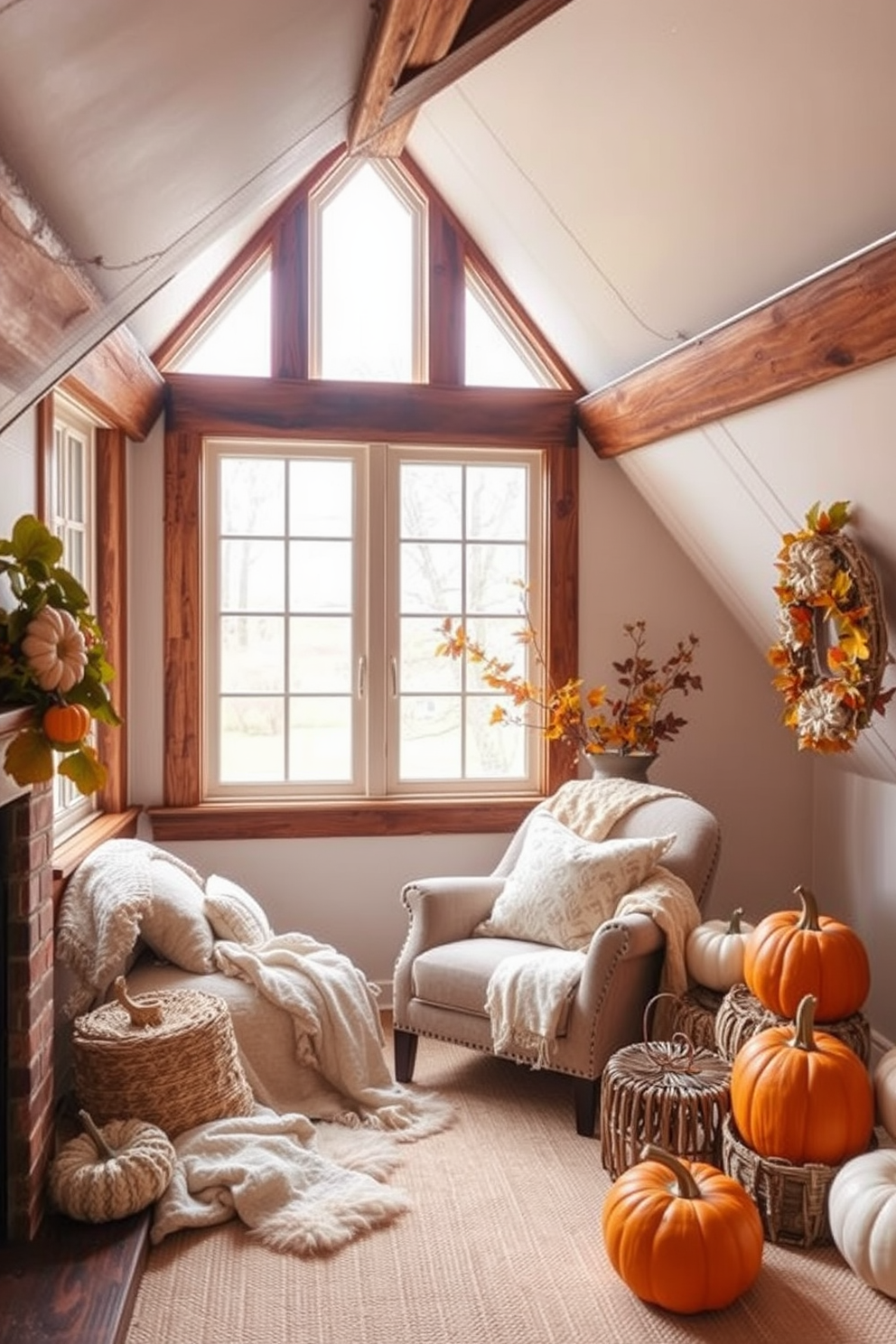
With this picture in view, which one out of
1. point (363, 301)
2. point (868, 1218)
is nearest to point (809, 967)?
point (868, 1218)

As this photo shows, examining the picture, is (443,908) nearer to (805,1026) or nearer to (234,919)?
(234,919)

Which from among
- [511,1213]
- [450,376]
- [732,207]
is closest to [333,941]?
[511,1213]

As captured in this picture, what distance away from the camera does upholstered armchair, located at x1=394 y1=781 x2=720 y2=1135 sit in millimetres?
3182

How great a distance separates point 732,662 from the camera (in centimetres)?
450

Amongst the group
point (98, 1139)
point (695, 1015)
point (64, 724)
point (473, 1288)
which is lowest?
point (473, 1288)

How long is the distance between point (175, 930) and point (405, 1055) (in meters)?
0.83

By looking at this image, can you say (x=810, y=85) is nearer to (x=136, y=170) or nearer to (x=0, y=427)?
(x=136, y=170)

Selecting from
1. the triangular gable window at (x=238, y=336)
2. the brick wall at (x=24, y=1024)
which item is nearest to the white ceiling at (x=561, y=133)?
the triangular gable window at (x=238, y=336)

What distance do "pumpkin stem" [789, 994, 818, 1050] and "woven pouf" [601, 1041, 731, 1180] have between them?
10.1 inches

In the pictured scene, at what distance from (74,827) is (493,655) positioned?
1.68 m

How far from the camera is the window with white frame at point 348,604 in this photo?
4336mm

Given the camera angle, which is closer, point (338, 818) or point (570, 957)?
point (570, 957)

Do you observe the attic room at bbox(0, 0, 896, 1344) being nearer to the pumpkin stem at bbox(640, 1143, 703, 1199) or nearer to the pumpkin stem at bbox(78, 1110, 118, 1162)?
the pumpkin stem at bbox(78, 1110, 118, 1162)

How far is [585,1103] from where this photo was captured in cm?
323
